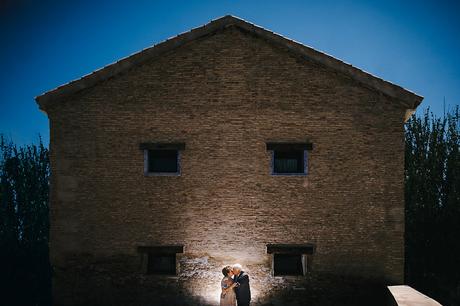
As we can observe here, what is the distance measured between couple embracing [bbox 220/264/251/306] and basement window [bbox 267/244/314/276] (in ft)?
4.17

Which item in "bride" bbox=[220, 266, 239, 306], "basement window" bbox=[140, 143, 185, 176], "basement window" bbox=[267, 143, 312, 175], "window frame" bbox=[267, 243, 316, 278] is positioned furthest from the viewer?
"basement window" bbox=[140, 143, 185, 176]

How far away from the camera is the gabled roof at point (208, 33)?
904 centimetres

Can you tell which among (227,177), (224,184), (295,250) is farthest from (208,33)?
(295,250)

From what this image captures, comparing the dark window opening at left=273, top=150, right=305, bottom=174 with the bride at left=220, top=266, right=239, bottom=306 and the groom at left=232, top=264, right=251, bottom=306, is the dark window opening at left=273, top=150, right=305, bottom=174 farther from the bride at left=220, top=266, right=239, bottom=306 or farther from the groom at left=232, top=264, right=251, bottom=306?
the bride at left=220, top=266, right=239, bottom=306

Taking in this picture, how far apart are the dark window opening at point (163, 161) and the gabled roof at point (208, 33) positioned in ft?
8.96

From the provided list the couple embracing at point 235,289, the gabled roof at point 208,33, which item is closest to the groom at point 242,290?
the couple embracing at point 235,289

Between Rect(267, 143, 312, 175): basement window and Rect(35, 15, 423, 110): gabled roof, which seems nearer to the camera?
Rect(35, 15, 423, 110): gabled roof

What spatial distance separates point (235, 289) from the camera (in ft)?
26.3

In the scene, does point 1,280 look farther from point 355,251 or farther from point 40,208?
point 355,251

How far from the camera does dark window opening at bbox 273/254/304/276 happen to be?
A: 9.25 m

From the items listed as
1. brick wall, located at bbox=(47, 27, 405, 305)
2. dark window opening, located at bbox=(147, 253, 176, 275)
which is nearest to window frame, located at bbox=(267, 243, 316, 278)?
brick wall, located at bbox=(47, 27, 405, 305)

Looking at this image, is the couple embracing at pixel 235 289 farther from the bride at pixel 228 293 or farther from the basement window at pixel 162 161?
the basement window at pixel 162 161

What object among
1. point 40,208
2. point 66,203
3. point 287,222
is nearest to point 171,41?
point 66,203

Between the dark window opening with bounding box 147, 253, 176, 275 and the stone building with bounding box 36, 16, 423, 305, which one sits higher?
the stone building with bounding box 36, 16, 423, 305
